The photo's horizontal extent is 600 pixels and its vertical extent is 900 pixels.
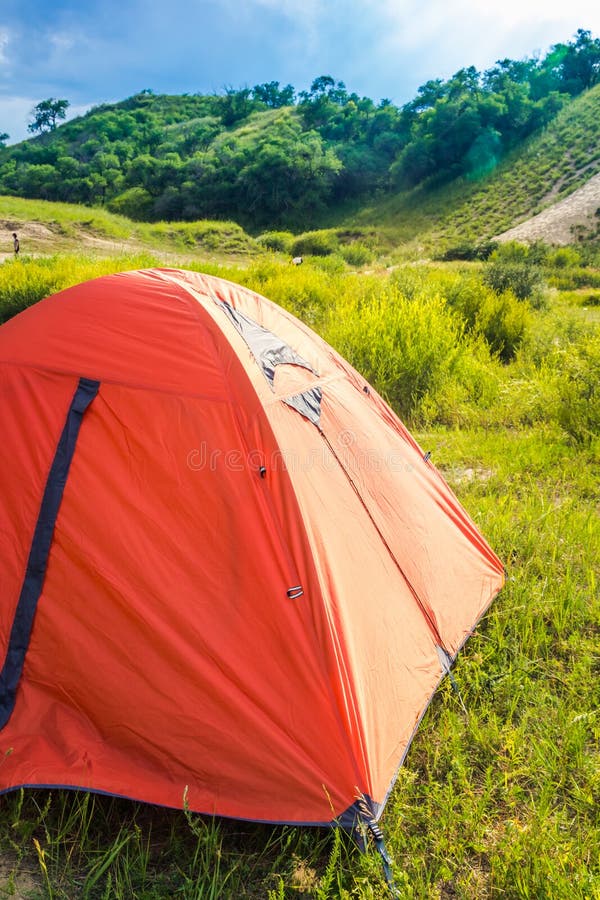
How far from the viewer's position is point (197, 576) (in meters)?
2.16

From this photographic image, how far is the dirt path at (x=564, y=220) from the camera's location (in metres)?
33.5

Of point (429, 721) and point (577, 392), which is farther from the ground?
point (577, 392)

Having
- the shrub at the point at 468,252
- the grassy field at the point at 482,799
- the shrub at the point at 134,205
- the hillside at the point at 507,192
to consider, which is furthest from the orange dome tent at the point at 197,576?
the shrub at the point at 134,205

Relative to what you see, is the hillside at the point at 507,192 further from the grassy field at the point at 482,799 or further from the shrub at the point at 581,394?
the grassy field at the point at 482,799

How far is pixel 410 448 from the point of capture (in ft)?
10.6

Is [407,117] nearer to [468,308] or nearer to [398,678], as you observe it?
[468,308]

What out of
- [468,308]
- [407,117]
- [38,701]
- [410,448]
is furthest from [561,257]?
[407,117]

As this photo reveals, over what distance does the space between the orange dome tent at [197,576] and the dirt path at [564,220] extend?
34.7 meters

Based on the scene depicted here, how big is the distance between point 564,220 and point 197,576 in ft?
127

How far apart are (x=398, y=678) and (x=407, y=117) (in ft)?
198

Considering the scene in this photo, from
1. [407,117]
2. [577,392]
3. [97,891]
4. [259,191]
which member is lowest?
[97,891]

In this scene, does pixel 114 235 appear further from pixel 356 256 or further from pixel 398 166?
pixel 398 166

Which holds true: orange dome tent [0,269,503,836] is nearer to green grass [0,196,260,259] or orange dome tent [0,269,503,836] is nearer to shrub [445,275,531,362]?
shrub [445,275,531,362]

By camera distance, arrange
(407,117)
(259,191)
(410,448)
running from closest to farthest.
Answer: (410,448) < (259,191) < (407,117)
